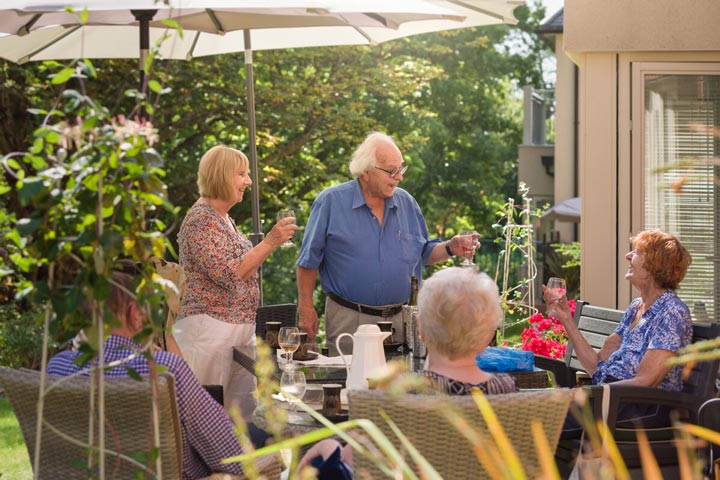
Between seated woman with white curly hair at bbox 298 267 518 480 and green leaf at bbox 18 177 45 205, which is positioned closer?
green leaf at bbox 18 177 45 205

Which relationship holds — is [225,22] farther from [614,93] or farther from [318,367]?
[614,93]

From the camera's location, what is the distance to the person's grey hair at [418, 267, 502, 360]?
2.75 meters

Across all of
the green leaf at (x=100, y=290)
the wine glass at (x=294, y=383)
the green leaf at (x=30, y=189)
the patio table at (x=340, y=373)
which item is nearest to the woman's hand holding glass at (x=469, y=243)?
the patio table at (x=340, y=373)

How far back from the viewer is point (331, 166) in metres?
14.4

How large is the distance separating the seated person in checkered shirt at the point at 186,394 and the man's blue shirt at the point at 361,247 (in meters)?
2.07

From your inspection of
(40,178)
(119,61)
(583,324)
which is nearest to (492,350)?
(583,324)

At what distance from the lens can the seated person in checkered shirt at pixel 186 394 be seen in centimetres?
284

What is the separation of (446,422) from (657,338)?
74.4 inches

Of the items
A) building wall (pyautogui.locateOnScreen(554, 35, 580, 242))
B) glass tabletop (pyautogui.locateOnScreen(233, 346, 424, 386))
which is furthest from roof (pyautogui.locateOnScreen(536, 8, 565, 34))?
glass tabletop (pyautogui.locateOnScreen(233, 346, 424, 386))

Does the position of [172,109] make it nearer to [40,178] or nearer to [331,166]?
[331,166]

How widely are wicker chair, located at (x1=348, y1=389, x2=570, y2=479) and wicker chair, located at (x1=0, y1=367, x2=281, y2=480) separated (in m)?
0.54

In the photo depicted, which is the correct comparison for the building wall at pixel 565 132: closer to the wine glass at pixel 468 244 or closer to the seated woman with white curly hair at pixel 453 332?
the wine glass at pixel 468 244

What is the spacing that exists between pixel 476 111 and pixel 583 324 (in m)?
22.5

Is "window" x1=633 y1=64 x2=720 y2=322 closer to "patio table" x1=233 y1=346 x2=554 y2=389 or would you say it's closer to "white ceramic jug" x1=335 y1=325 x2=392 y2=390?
"patio table" x1=233 y1=346 x2=554 y2=389
